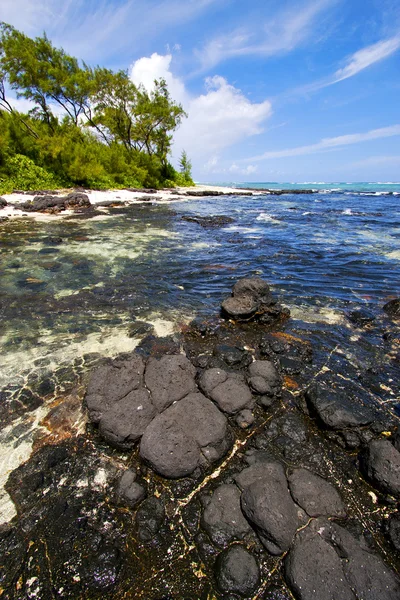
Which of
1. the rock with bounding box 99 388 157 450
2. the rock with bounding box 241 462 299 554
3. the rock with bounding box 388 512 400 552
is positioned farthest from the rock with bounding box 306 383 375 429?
the rock with bounding box 99 388 157 450

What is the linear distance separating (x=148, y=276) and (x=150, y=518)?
797cm

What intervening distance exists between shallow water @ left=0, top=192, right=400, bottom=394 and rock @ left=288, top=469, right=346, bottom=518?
11.9ft

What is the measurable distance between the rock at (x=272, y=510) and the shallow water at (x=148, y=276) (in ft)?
12.3

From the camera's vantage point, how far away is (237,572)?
2619 millimetres

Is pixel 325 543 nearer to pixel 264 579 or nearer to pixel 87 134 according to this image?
pixel 264 579

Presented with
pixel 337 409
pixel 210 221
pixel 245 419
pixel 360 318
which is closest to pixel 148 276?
pixel 360 318

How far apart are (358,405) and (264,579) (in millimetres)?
2806

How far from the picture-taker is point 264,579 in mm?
2582

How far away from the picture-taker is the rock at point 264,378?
4723 millimetres

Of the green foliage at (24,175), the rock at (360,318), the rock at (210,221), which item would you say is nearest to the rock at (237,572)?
the rock at (360,318)

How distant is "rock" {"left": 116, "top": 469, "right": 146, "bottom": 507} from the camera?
3.18 meters

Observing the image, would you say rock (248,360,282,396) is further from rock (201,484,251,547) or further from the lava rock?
the lava rock

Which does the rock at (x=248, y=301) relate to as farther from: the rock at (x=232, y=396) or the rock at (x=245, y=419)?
the rock at (x=245, y=419)

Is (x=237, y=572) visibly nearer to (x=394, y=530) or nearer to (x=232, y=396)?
(x=394, y=530)
